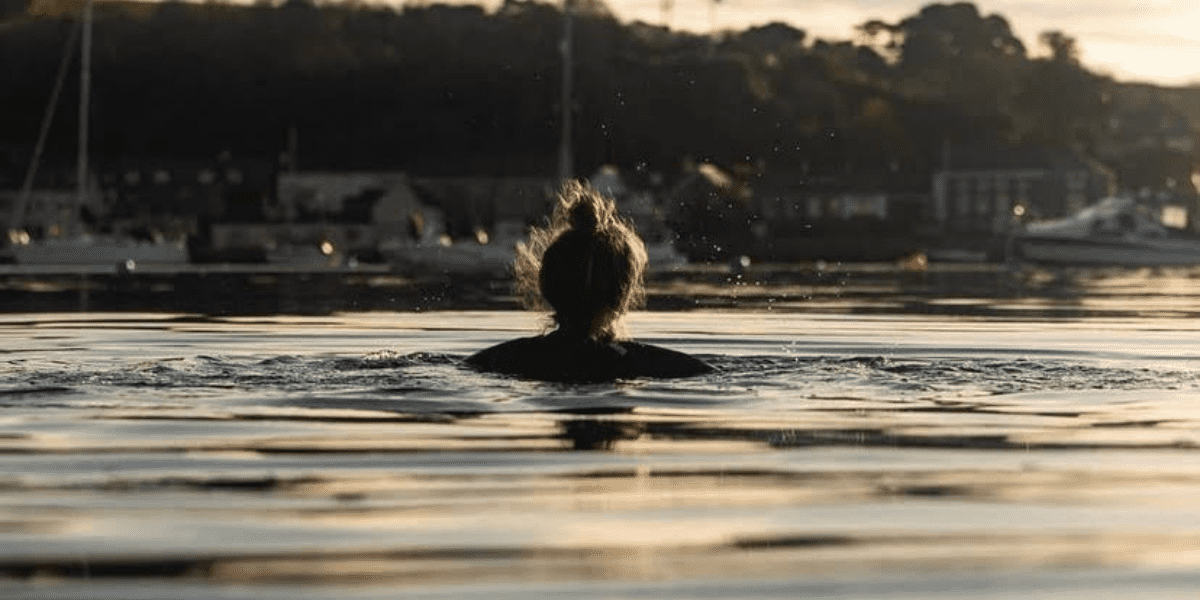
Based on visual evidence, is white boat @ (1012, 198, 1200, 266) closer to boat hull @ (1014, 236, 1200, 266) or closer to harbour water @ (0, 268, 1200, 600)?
boat hull @ (1014, 236, 1200, 266)

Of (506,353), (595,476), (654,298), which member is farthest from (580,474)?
(654,298)

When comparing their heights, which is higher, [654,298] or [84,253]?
[654,298]

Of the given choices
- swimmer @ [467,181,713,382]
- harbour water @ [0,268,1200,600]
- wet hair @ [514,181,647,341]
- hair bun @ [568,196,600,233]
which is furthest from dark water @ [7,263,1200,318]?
hair bun @ [568,196,600,233]

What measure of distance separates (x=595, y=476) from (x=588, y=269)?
614 centimetres

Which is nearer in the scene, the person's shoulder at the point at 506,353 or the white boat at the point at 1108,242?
the person's shoulder at the point at 506,353

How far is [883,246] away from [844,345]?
544 feet

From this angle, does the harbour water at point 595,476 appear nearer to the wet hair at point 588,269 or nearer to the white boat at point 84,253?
the wet hair at point 588,269

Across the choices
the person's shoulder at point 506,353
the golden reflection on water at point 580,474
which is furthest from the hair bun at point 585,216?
the golden reflection on water at point 580,474

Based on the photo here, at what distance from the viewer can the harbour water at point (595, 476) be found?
10531 mm

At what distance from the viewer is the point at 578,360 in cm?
2105

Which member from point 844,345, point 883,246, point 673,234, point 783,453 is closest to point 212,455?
point 783,453

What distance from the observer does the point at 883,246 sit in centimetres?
19488

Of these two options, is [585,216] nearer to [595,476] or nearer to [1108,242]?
[595,476]

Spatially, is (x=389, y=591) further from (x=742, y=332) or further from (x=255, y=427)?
(x=742, y=332)
